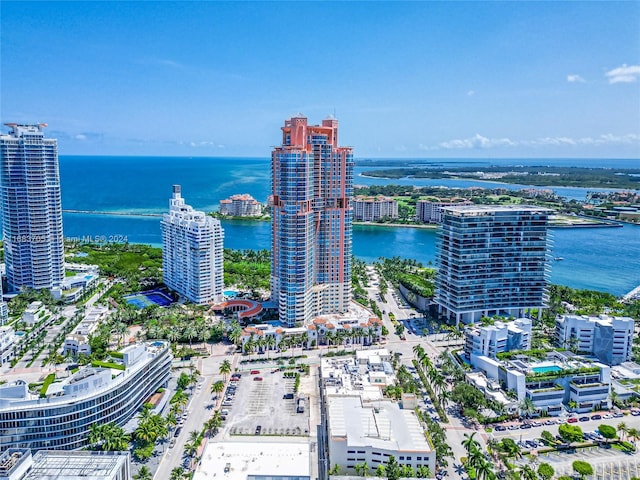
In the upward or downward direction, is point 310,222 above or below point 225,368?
above

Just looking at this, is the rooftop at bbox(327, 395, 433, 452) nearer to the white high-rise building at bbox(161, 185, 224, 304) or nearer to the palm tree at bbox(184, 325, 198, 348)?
the palm tree at bbox(184, 325, 198, 348)

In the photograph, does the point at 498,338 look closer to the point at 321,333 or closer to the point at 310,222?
the point at 321,333

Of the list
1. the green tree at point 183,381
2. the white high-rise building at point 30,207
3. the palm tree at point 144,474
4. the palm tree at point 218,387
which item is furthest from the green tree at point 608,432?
the white high-rise building at point 30,207

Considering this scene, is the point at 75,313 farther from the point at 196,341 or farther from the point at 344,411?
the point at 344,411

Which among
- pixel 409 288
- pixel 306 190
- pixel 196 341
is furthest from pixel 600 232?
pixel 196 341

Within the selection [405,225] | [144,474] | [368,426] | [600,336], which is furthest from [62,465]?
[405,225]

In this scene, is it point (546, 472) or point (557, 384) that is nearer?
point (546, 472)
